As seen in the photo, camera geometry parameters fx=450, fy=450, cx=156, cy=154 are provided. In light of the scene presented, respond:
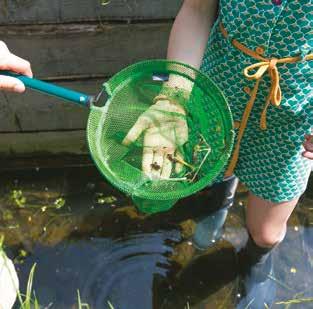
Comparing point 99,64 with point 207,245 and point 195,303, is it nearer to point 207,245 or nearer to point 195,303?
point 207,245

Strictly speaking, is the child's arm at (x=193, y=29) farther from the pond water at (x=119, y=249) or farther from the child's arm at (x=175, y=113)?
the pond water at (x=119, y=249)

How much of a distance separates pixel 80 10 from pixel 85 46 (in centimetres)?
24

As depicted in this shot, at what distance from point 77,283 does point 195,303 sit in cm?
74

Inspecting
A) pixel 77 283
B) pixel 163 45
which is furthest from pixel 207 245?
pixel 163 45

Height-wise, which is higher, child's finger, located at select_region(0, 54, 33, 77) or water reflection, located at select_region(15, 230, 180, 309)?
child's finger, located at select_region(0, 54, 33, 77)

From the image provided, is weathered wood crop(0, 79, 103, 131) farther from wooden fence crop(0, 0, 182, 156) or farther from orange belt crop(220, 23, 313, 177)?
orange belt crop(220, 23, 313, 177)

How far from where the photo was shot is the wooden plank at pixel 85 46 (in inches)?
97.7

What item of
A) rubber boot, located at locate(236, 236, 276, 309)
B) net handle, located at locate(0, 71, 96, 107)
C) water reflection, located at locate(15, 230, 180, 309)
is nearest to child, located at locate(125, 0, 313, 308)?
net handle, located at locate(0, 71, 96, 107)

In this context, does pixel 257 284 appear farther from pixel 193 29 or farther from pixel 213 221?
Answer: pixel 193 29

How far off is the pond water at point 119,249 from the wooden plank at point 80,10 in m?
1.21

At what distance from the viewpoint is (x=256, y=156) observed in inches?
78.4

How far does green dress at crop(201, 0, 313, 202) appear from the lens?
1562mm

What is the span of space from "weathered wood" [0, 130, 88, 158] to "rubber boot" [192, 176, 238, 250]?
1.00 metres

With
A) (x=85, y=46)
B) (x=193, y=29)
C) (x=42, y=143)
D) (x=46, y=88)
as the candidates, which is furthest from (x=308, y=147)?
(x=42, y=143)
